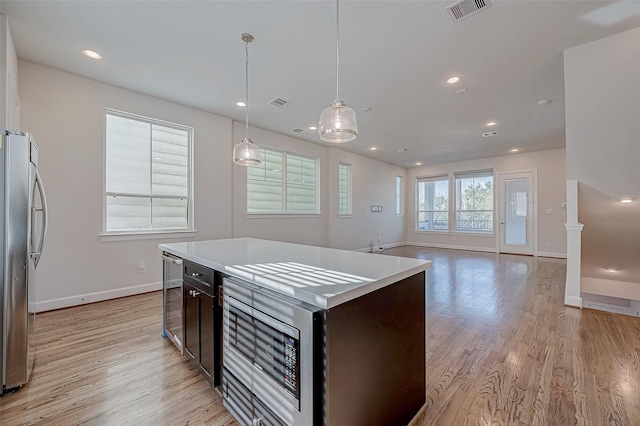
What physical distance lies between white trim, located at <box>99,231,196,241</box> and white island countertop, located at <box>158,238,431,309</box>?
2.40 m

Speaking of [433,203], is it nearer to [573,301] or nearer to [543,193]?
[543,193]

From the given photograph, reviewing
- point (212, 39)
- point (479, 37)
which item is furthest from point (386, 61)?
point (212, 39)

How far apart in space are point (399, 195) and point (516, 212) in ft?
11.4

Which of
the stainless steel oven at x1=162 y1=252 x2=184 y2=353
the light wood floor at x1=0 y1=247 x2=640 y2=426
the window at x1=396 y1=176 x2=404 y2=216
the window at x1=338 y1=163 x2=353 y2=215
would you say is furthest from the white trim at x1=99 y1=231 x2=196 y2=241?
the window at x1=396 y1=176 x2=404 y2=216

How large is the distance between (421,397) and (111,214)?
4224 millimetres

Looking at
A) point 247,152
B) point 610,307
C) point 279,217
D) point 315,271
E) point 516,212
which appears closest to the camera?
point 315,271

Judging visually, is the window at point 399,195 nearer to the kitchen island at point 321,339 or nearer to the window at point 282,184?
the window at point 282,184

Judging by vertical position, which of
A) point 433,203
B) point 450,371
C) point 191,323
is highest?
point 433,203

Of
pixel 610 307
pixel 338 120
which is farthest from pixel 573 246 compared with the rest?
pixel 338 120

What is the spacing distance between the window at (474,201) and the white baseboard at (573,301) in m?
5.30

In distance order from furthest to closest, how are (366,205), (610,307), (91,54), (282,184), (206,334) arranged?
(366,205), (282,184), (610,307), (91,54), (206,334)

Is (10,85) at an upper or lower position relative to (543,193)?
upper

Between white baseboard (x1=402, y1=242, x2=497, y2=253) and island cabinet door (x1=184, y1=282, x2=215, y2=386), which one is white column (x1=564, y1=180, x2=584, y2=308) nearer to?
island cabinet door (x1=184, y1=282, x2=215, y2=386)

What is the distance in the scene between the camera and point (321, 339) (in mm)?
1049
